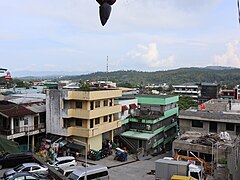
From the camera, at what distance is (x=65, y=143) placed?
70.3ft

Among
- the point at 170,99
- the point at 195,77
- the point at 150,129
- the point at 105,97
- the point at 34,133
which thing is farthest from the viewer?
the point at 195,77

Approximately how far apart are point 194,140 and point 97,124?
7.76 m

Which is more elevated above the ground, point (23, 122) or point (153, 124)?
point (23, 122)

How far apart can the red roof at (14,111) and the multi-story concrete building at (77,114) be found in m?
1.96

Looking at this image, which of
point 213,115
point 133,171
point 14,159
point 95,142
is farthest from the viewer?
point 95,142

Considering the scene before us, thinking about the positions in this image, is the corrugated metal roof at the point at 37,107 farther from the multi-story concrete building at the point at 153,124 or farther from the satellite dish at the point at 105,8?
the satellite dish at the point at 105,8

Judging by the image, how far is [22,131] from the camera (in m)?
20.0

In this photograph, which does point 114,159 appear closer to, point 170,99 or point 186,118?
point 186,118

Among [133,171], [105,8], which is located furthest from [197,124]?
[105,8]

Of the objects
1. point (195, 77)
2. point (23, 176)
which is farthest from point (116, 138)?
point (195, 77)

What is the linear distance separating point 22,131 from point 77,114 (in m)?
4.20

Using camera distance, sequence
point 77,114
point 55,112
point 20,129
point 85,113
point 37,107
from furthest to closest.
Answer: point 37,107 < point 55,112 < point 77,114 < point 85,113 < point 20,129

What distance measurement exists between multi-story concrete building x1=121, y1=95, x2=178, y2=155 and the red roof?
29.9 ft

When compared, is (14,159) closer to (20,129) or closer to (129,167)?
(20,129)
